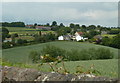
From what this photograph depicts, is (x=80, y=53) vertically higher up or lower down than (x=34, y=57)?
lower down

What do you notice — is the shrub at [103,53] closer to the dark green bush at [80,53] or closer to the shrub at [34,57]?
the dark green bush at [80,53]

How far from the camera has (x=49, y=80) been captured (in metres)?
2.34

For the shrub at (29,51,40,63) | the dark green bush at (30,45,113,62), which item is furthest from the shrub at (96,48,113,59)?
the shrub at (29,51,40,63)

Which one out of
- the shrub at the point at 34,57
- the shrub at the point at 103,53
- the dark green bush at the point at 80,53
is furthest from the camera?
the shrub at the point at 103,53

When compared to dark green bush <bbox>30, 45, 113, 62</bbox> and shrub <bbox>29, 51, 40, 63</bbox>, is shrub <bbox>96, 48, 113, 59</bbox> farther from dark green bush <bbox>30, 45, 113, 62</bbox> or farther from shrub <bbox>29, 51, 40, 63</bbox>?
shrub <bbox>29, 51, 40, 63</bbox>

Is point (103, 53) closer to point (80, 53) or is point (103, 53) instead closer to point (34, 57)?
point (80, 53)

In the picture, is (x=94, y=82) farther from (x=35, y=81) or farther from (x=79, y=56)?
(x=79, y=56)

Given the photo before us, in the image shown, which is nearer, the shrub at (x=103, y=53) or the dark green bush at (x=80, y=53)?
the dark green bush at (x=80, y=53)

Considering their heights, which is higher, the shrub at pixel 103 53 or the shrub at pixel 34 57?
the shrub at pixel 34 57

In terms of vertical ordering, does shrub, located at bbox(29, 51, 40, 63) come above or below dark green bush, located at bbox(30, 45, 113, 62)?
above

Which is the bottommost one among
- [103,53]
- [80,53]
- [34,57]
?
[103,53]

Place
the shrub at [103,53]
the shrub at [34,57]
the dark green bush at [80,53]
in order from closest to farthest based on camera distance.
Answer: the shrub at [34,57], the dark green bush at [80,53], the shrub at [103,53]

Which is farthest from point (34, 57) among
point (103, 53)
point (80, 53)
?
point (103, 53)

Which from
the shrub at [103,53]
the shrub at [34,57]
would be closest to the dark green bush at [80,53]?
the shrub at [103,53]
